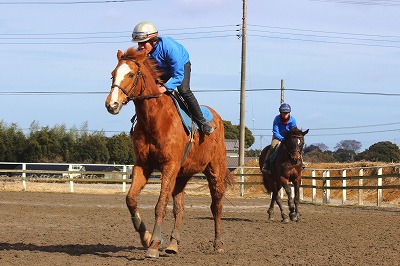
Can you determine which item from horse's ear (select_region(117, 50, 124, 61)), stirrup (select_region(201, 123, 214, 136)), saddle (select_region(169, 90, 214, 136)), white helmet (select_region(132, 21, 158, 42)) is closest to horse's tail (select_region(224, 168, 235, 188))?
stirrup (select_region(201, 123, 214, 136))

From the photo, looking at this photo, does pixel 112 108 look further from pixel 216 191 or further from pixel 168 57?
pixel 216 191

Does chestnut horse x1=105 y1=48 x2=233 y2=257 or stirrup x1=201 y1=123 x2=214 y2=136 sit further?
Answer: stirrup x1=201 y1=123 x2=214 y2=136

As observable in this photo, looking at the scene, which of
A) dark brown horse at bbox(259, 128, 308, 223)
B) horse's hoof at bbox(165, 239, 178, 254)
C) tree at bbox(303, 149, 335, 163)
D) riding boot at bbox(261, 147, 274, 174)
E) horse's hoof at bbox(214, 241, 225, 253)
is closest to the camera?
horse's hoof at bbox(165, 239, 178, 254)

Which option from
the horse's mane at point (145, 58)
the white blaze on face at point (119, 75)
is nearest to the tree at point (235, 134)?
the horse's mane at point (145, 58)

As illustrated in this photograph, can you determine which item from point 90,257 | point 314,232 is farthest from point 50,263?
point 314,232

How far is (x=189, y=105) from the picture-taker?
10.3m

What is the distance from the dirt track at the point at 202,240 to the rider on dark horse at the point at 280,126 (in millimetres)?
1700

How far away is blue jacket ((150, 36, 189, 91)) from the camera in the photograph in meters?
9.85

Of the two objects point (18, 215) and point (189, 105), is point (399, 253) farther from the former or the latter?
point (18, 215)

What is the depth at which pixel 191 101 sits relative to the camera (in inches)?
404

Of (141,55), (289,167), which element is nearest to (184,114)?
(141,55)

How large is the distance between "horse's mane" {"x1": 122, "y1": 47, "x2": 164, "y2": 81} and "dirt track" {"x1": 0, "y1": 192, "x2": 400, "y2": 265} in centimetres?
240

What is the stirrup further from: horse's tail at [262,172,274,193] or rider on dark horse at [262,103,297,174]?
horse's tail at [262,172,274,193]

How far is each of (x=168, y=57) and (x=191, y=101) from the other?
2.44ft
